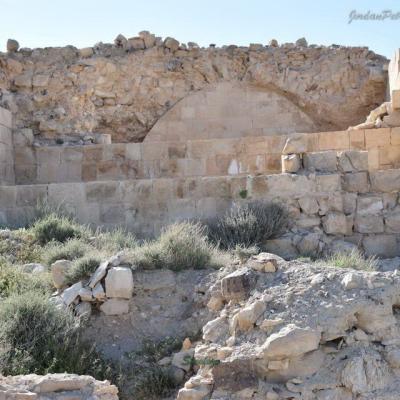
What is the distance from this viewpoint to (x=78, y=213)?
884 centimetres

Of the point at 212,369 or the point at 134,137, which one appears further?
the point at 134,137

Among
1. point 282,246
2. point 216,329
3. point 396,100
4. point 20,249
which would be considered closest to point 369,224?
point 282,246

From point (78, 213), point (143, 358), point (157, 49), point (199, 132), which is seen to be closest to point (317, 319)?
point (143, 358)

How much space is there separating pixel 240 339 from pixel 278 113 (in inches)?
385

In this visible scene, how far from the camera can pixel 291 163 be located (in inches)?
335

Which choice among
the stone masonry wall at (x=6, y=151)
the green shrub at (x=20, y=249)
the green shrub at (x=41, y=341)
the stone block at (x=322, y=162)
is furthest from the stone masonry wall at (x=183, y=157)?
the green shrub at (x=41, y=341)

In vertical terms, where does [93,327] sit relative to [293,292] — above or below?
below

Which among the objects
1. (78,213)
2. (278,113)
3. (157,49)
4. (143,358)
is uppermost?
(157,49)

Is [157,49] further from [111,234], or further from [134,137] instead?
[111,234]

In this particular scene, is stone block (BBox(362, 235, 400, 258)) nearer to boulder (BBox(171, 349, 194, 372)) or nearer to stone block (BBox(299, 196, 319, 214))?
stone block (BBox(299, 196, 319, 214))

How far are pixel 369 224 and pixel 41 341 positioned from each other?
4.73m

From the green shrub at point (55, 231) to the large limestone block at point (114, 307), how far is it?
Result: 6.08ft

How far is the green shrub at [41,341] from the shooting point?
503 cm

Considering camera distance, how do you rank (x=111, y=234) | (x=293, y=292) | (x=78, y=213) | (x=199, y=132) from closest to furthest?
(x=293, y=292)
(x=111, y=234)
(x=78, y=213)
(x=199, y=132)
